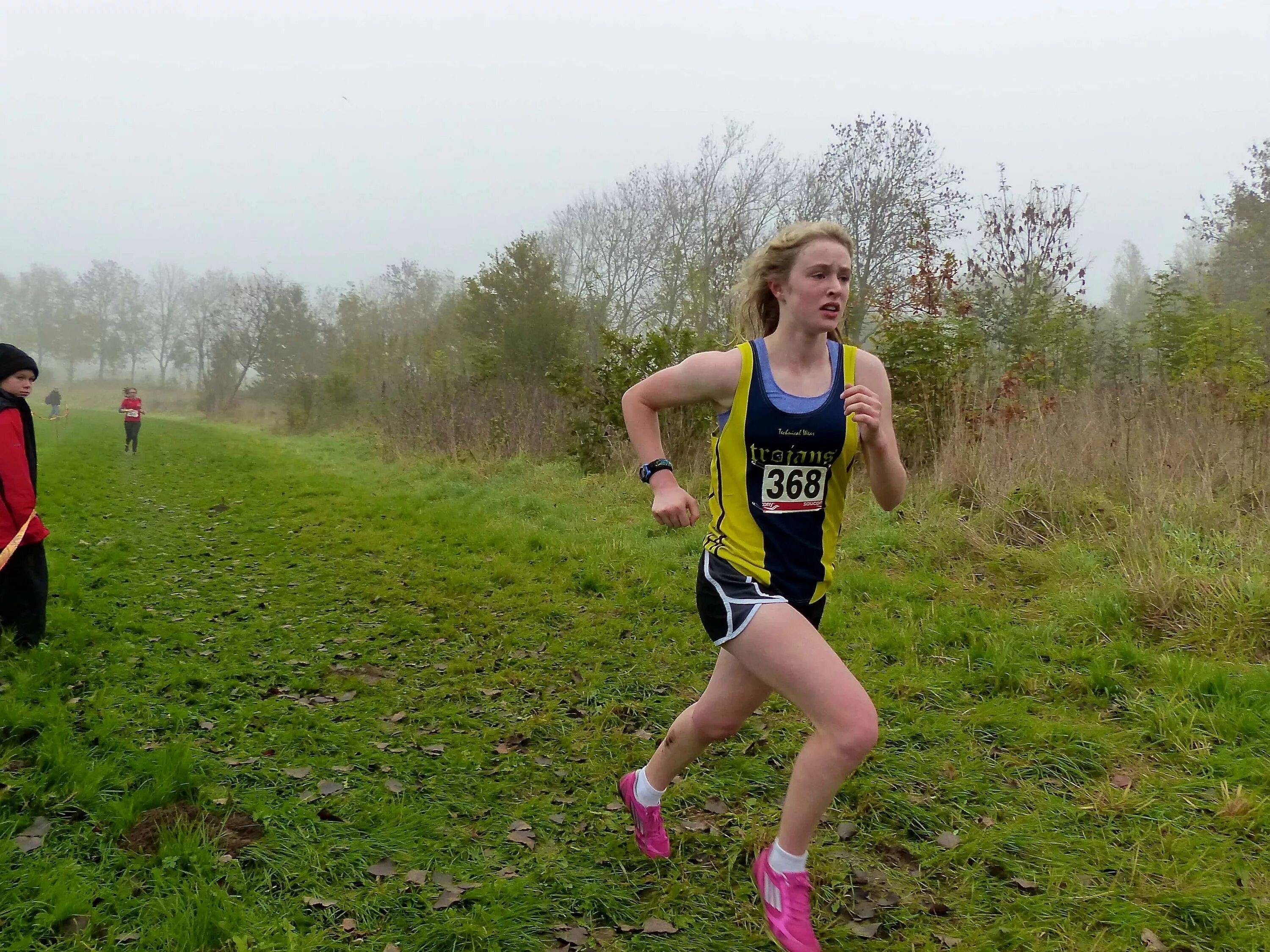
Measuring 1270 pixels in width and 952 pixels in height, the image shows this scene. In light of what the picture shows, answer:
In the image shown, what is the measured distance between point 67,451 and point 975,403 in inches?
Answer: 706

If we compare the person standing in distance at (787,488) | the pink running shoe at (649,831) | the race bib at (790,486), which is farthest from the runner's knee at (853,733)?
the pink running shoe at (649,831)

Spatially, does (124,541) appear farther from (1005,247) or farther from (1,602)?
(1005,247)

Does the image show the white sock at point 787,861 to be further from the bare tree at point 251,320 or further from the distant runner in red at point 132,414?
the bare tree at point 251,320

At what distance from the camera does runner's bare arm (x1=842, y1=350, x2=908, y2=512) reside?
7.43 feet

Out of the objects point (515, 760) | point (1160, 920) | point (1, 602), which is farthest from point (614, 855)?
point (1, 602)

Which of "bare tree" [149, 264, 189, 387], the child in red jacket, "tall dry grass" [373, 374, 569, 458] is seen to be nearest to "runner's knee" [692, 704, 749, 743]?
the child in red jacket

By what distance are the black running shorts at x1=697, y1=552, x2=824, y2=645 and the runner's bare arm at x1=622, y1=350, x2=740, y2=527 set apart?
7.6 inches

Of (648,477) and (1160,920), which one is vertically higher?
(648,477)

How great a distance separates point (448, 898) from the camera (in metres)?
2.65

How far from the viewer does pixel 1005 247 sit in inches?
505

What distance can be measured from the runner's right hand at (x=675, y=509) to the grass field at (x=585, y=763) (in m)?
1.40

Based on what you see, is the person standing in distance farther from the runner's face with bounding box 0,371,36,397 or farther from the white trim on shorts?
the runner's face with bounding box 0,371,36,397

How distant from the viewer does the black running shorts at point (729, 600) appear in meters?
2.30

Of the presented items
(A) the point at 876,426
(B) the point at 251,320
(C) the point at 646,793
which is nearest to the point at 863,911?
(C) the point at 646,793
